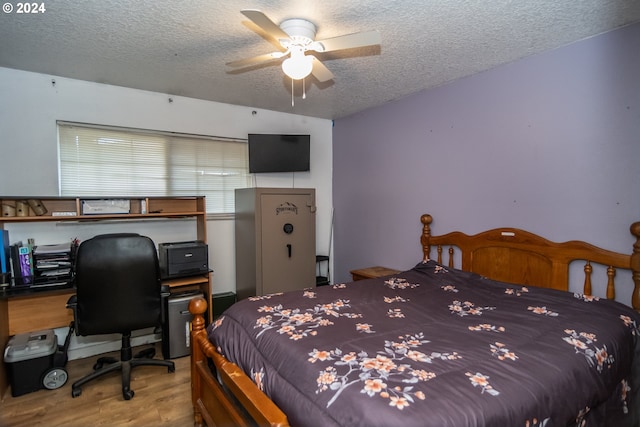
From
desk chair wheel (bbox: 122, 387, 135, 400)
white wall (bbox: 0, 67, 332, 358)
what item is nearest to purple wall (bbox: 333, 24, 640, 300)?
white wall (bbox: 0, 67, 332, 358)

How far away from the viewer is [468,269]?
275 centimetres

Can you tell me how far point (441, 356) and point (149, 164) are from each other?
300 centimetres

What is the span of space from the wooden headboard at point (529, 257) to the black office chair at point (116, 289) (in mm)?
2288

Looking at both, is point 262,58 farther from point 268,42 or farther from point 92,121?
point 92,121

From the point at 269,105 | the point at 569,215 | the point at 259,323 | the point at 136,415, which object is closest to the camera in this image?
the point at 259,323

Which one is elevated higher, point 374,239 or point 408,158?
point 408,158

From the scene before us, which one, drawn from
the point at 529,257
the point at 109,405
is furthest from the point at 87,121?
the point at 529,257

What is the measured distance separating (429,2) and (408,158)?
66.1 inches

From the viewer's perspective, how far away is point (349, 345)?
1.38 metres

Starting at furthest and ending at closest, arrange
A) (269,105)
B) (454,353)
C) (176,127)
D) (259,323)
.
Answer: (269,105), (176,127), (259,323), (454,353)

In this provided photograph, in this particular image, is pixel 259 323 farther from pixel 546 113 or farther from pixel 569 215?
pixel 546 113

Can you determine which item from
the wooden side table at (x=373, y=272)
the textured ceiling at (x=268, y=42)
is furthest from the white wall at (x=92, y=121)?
the wooden side table at (x=373, y=272)

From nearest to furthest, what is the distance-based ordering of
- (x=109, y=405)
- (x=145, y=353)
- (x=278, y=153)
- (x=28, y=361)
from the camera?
(x=109, y=405), (x=28, y=361), (x=145, y=353), (x=278, y=153)

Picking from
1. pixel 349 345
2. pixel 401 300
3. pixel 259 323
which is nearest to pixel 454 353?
pixel 349 345
